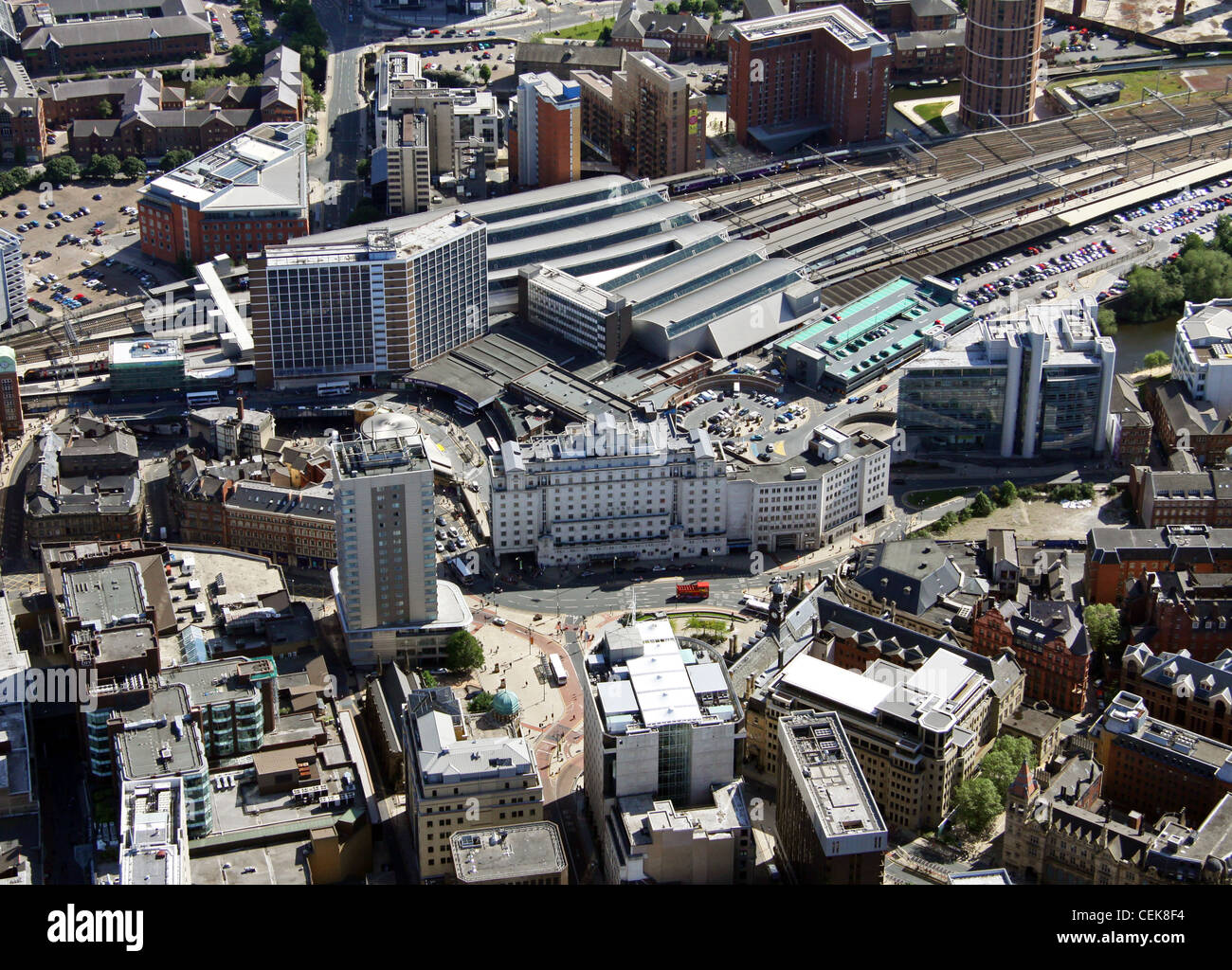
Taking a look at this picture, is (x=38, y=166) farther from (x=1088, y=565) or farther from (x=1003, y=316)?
(x=1088, y=565)

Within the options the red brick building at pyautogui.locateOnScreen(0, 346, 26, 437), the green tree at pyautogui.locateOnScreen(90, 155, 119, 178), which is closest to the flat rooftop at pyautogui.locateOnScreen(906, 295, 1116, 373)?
the red brick building at pyautogui.locateOnScreen(0, 346, 26, 437)

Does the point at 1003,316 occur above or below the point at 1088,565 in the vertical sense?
above

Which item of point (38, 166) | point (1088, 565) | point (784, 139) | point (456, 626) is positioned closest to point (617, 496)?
point (456, 626)

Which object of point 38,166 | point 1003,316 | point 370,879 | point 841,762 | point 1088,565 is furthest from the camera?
point 38,166

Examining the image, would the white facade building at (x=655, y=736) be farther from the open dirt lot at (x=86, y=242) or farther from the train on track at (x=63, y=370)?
the open dirt lot at (x=86, y=242)

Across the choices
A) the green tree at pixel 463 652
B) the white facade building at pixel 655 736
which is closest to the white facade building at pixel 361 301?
the green tree at pixel 463 652

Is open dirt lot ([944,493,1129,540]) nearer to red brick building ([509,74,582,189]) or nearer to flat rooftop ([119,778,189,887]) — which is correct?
flat rooftop ([119,778,189,887])

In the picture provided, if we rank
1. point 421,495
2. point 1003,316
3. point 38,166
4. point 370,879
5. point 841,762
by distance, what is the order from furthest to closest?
point 38,166 < point 1003,316 < point 421,495 < point 370,879 < point 841,762
